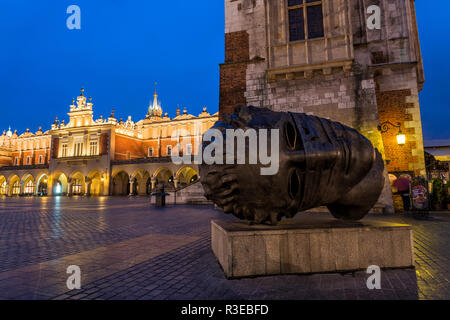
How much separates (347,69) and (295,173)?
10.3m

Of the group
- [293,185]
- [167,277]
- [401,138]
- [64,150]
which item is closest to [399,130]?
[401,138]

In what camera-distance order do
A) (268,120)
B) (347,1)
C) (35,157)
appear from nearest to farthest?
(268,120), (347,1), (35,157)

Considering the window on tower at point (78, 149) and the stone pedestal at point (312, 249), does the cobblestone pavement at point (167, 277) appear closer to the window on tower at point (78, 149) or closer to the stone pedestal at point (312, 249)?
the stone pedestal at point (312, 249)

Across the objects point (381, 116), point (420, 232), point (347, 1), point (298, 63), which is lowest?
point (420, 232)

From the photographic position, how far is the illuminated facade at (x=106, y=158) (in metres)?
40.6

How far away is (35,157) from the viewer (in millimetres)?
59531

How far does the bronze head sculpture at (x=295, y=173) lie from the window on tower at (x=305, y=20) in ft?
34.8

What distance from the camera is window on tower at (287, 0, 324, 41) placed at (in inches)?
483

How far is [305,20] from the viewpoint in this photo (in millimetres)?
12328

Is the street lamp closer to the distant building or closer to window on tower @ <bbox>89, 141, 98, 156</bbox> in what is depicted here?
the distant building

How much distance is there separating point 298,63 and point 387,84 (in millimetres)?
4041

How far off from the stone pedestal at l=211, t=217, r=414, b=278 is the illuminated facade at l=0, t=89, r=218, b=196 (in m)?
34.0

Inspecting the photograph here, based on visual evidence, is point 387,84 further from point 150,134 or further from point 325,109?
point 150,134
